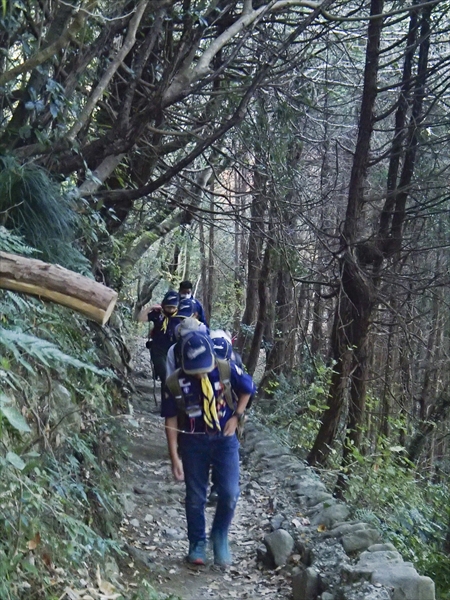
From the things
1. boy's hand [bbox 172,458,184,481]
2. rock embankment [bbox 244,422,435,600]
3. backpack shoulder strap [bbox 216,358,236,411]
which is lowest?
rock embankment [bbox 244,422,435,600]

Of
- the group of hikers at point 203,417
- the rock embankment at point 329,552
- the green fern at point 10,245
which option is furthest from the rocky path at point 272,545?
the green fern at point 10,245

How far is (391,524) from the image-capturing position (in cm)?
768

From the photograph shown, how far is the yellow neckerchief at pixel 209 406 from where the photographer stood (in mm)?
5273

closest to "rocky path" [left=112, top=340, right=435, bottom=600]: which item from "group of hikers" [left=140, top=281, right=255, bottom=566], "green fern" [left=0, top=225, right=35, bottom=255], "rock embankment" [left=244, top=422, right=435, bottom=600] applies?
"rock embankment" [left=244, top=422, right=435, bottom=600]

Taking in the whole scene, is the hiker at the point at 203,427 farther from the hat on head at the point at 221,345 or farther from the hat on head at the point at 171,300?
the hat on head at the point at 171,300

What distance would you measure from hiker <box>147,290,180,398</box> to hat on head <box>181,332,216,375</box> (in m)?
4.24

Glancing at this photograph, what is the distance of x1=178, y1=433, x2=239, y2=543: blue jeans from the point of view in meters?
5.44

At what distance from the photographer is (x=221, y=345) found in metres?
5.53

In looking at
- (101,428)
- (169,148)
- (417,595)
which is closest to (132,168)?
(169,148)

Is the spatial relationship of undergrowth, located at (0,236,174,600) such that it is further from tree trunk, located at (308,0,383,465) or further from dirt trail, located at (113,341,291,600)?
tree trunk, located at (308,0,383,465)

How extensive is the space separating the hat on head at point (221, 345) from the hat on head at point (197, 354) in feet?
0.69

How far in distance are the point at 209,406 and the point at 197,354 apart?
0.41m

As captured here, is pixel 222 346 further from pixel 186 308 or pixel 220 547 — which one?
pixel 186 308

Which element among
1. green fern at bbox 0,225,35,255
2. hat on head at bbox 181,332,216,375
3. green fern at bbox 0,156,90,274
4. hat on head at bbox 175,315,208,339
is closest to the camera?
green fern at bbox 0,225,35,255
